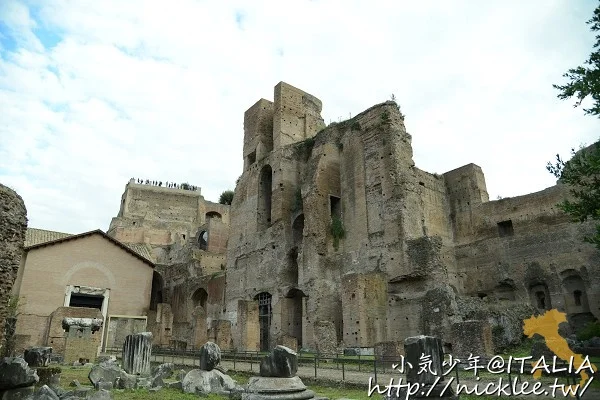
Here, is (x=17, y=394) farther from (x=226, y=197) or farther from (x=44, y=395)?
(x=226, y=197)

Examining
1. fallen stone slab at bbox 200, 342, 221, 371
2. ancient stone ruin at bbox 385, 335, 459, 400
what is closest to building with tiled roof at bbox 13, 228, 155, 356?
fallen stone slab at bbox 200, 342, 221, 371

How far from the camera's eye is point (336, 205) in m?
25.7

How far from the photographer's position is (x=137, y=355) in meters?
12.5

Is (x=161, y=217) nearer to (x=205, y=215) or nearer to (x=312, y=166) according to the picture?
(x=205, y=215)

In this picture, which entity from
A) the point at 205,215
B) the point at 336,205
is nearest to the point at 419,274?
the point at 336,205

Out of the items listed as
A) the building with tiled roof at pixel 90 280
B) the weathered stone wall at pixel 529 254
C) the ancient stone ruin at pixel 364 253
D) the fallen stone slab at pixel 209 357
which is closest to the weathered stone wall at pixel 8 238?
the fallen stone slab at pixel 209 357

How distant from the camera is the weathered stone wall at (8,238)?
21.3 ft

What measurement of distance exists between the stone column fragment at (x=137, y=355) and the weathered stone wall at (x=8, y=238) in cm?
628

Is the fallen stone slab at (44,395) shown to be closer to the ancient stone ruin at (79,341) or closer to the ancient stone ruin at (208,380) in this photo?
the ancient stone ruin at (208,380)

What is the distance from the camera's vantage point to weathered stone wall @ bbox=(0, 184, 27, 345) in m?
6.50

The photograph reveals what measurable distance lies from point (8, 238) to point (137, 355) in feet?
23.0

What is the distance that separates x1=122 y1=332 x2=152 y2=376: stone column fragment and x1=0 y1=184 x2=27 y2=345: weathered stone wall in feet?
20.6

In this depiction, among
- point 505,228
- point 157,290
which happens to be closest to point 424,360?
point 505,228

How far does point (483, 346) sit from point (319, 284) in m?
9.80
